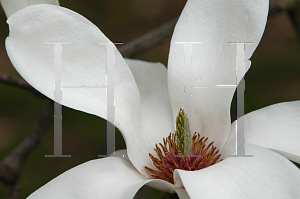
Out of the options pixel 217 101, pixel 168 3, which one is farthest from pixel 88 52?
pixel 168 3

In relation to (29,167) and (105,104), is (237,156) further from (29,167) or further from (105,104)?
(29,167)

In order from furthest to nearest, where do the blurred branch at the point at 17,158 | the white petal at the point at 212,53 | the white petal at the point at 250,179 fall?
the blurred branch at the point at 17,158
the white petal at the point at 212,53
the white petal at the point at 250,179

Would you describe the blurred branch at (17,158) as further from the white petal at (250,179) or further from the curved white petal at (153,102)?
the white petal at (250,179)

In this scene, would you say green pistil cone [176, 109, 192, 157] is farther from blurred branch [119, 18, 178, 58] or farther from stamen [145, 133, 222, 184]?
blurred branch [119, 18, 178, 58]

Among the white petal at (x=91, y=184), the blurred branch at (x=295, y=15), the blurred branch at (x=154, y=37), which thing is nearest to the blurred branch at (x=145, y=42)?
the blurred branch at (x=154, y=37)

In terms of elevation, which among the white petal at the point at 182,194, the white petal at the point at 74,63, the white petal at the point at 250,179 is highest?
the white petal at the point at 74,63

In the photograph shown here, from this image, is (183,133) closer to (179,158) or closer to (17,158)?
(179,158)

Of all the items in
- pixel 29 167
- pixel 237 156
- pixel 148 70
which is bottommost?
pixel 29 167
